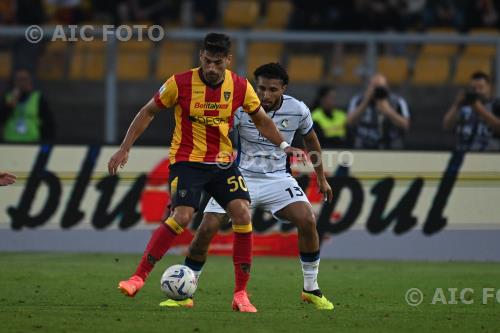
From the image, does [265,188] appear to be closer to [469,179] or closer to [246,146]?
[246,146]

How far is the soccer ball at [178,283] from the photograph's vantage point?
8.34 meters

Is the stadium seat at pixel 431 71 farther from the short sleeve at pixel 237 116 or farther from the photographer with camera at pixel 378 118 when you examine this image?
the short sleeve at pixel 237 116

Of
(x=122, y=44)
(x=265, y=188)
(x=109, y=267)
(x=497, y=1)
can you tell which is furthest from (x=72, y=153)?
(x=497, y=1)

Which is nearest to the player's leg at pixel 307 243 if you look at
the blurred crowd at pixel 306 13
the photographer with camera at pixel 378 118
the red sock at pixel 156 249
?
the red sock at pixel 156 249

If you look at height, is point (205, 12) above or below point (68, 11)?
above

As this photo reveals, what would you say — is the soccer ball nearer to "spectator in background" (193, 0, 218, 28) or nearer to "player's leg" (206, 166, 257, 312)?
"player's leg" (206, 166, 257, 312)

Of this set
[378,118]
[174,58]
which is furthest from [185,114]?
[174,58]

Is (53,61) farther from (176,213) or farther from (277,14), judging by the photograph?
(176,213)

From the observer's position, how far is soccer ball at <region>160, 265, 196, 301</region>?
8344 mm

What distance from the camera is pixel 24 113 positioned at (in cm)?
1476

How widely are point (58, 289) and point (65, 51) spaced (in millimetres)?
6483

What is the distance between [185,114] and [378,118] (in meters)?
6.14

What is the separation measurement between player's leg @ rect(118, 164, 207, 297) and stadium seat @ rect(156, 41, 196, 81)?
7.46m

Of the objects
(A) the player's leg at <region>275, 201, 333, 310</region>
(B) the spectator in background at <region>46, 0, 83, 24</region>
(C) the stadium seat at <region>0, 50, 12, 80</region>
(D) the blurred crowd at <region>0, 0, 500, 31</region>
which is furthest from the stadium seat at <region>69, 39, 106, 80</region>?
(A) the player's leg at <region>275, 201, 333, 310</region>
